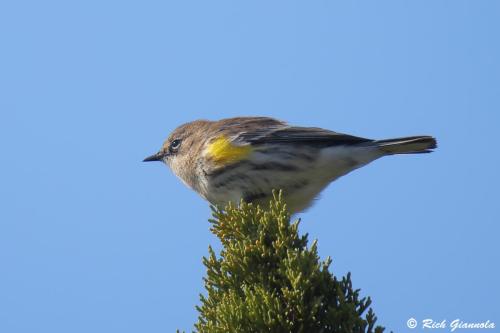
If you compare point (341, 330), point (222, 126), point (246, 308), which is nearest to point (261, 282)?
point (246, 308)

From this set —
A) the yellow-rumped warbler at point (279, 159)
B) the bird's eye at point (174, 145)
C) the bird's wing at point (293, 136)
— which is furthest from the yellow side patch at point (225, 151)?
the bird's eye at point (174, 145)

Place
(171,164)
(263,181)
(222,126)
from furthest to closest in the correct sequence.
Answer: (171,164) < (222,126) < (263,181)

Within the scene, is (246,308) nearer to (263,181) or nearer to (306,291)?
(306,291)

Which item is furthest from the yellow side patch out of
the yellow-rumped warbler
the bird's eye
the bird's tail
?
the bird's tail

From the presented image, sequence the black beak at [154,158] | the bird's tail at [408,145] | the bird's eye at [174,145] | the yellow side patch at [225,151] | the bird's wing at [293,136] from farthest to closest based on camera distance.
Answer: the black beak at [154,158], the bird's eye at [174,145], the bird's wing at [293,136], the yellow side patch at [225,151], the bird's tail at [408,145]

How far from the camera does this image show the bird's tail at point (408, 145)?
669 centimetres

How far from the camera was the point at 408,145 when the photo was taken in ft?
22.3

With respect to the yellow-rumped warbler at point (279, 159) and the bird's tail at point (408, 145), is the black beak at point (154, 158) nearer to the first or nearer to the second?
the yellow-rumped warbler at point (279, 159)

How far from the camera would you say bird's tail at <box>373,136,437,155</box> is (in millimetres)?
6688

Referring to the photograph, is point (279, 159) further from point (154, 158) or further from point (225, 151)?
point (154, 158)

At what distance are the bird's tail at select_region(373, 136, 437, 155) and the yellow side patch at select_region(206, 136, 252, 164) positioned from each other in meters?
1.39

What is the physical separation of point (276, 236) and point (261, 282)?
1.09ft

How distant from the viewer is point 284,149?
275 inches

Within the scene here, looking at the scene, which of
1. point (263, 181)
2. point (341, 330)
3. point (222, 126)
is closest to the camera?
point (341, 330)
